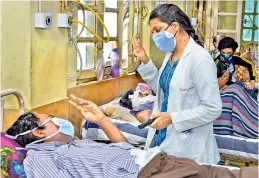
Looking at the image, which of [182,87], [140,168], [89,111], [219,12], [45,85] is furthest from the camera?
[219,12]

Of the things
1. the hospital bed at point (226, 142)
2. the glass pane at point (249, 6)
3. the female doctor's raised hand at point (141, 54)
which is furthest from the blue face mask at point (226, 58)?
the glass pane at point (249, 6)

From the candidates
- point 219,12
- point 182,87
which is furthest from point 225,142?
point 219,12

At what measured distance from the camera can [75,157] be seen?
1.75 metres

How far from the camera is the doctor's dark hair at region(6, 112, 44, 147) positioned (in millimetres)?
1870

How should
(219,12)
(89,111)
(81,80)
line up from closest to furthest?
(89,111), (81,80), (219,12)

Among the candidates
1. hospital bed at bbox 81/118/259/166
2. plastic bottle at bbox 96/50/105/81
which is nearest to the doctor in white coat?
hospital bed at bbox 81/118/259/166

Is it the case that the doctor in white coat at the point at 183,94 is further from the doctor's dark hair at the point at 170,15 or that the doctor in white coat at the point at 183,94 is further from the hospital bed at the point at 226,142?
the hospital bed at the point at 226,142

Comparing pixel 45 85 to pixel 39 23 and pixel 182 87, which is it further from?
pixel 182 87

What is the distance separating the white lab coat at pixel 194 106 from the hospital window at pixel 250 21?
4.18 metres

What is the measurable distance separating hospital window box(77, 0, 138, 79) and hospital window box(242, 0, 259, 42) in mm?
2223

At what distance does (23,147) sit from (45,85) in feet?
1.75

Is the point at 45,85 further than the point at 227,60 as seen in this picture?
No

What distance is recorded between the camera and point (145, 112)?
327cm

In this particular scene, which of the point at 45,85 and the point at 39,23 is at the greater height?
the point at 39,23
